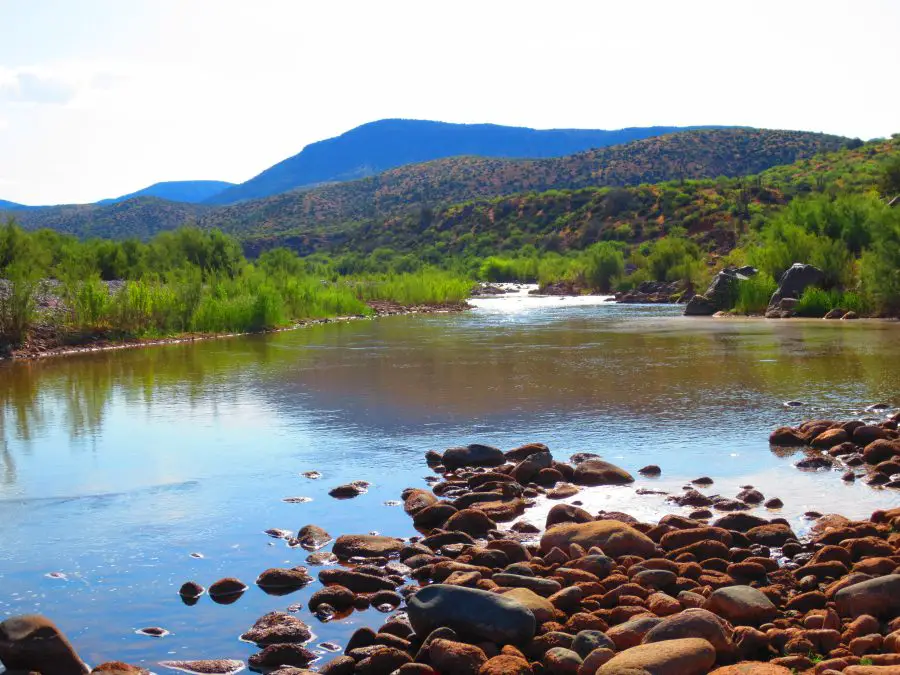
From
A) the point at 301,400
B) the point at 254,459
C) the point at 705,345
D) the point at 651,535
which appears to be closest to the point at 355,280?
the point at 705,345

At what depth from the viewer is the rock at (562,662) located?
496 cm

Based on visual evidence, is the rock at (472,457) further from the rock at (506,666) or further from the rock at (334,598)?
the rock at (506,666)

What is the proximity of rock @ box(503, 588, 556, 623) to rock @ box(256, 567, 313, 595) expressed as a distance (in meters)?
1.57

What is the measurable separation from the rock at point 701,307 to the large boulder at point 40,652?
32.4 meters

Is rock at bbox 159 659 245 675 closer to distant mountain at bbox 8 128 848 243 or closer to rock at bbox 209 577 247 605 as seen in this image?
rock at bbox 209 577 247 605

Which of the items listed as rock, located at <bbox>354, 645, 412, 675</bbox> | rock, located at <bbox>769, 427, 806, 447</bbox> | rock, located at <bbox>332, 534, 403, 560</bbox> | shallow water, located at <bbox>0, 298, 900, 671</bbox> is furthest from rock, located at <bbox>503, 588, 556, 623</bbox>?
rock, located at <bbox>769, 427, 806, 447</bbox>

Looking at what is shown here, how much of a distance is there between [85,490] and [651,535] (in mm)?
5459

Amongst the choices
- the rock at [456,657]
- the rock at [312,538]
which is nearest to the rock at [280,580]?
the rock at [312,538]

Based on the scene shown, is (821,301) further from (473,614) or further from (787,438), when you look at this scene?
(473,614)

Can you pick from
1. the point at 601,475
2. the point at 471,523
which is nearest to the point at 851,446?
the point at 601,475

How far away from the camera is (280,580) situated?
6457 millimetres

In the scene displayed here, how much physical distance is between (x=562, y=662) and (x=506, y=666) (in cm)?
32

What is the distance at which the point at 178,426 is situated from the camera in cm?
1253

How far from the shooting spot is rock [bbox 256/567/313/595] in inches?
254
